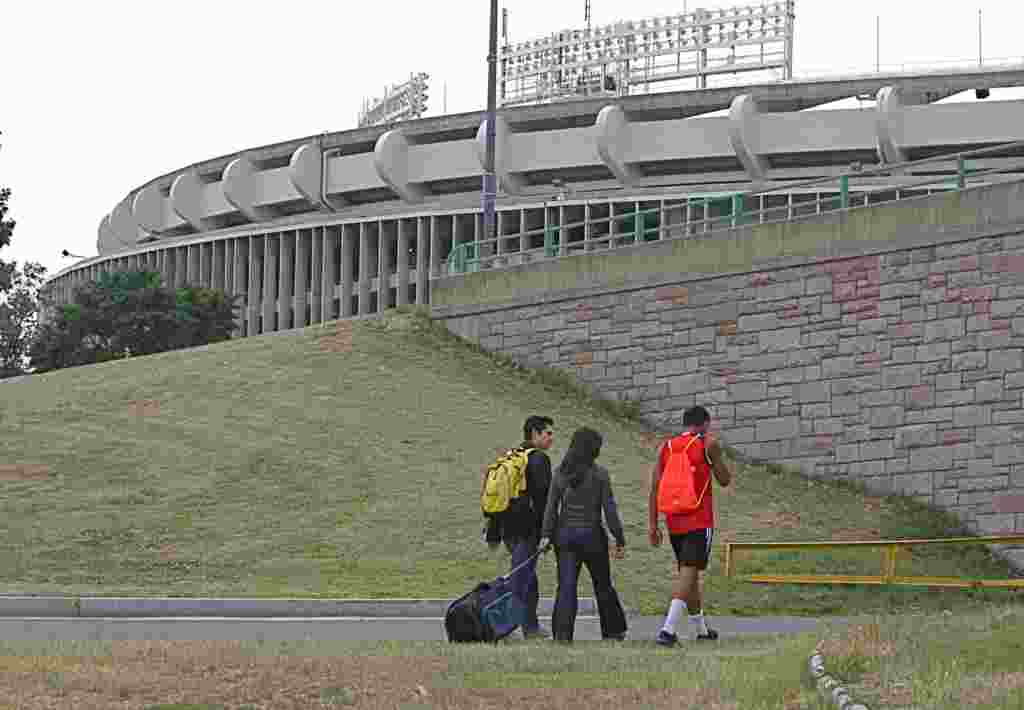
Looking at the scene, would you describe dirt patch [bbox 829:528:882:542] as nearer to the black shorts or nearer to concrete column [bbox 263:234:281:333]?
the black shorts

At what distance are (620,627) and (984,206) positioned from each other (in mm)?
13210

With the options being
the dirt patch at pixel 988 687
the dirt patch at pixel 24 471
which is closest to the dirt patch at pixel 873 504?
the dirt patch at pixel 24 471

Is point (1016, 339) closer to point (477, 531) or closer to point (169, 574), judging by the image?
point (477, 531)

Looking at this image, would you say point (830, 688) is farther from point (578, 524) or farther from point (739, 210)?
point (739, 210)

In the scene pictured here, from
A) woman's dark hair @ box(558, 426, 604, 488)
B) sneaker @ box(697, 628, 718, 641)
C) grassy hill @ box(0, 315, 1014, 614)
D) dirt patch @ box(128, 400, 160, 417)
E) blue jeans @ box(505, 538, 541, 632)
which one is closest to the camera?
woman's dark hair @ box(558, 426, 604, 488)

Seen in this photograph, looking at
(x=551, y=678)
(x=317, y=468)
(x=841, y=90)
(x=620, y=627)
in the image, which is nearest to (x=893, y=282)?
(x=317, y=468)

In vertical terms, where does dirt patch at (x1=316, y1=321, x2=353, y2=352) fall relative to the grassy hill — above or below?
above

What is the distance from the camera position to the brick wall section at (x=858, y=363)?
24.8 metres

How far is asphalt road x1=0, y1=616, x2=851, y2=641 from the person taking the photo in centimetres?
1451

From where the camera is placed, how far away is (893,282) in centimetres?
2625

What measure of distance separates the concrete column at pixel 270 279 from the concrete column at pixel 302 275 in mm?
995

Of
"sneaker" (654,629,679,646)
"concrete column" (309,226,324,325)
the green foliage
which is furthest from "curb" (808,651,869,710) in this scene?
"concrete column" (309,226,324,325)

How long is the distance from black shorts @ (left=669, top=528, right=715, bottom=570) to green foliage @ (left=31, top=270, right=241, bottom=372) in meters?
51.3

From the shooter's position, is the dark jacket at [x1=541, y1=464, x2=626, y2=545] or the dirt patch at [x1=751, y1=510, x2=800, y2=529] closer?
the dark jacket at [x1=541, y1=464, x2=626, y2=545]
